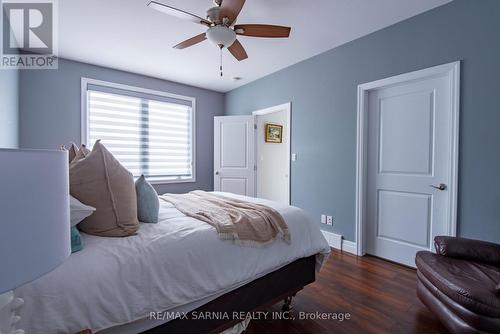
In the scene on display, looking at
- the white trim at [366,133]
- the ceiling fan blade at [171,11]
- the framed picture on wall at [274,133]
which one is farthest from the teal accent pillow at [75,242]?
the framed picture on wall at [274,133]

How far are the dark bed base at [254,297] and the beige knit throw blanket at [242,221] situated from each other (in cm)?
27

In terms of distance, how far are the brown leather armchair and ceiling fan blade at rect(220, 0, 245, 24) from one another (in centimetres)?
234

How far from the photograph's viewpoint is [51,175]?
0.50 m

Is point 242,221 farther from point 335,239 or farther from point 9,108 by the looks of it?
point 9,108

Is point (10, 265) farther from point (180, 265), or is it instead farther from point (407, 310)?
point (407, 310)

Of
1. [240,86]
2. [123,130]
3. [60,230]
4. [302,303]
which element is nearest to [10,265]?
[60,230]

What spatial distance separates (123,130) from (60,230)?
3777mm

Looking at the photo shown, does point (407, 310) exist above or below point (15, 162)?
below

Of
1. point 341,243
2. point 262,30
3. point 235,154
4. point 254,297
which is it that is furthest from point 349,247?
point 262,30

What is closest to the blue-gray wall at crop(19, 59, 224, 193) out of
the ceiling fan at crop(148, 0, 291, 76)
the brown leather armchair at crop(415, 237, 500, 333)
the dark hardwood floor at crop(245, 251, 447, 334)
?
the ceiling fan at crop(148, 0, 291, 76)

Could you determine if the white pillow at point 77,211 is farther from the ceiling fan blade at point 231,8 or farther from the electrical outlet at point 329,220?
the electrical outlet at point 329,220

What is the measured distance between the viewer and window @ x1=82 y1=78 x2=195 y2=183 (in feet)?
11.8

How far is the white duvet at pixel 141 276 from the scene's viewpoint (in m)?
0.89

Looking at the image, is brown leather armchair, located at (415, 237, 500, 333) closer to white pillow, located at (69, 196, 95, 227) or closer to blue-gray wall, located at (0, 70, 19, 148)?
white pillow, located at (69, 196, 95, 227)
